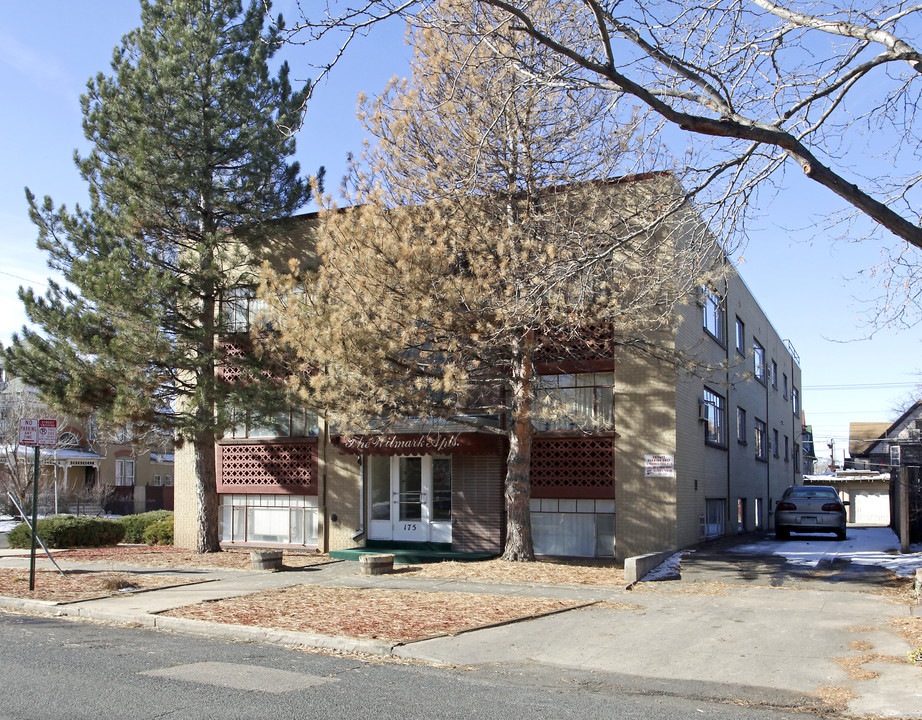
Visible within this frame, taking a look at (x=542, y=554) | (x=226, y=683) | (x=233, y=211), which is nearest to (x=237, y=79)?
(x=233, y=211)

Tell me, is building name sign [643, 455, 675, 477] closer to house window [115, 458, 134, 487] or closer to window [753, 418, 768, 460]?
window [753, 418, 768, 460]

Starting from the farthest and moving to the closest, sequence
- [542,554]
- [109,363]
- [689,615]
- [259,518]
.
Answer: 1. [259,518]
2. [542,554]
3. [109,363]
4. [689,615]

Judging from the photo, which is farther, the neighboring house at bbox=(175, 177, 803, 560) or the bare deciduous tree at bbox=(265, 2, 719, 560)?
the neighboring house at bbox=(175, 177, 803, 560)

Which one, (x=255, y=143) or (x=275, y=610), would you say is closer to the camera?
(x=275, y=610)

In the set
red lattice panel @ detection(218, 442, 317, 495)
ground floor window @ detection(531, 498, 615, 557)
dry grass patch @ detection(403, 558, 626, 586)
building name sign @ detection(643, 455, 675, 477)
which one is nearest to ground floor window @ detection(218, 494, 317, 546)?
red lattice panel @ detection(218, 442, 317, 495)

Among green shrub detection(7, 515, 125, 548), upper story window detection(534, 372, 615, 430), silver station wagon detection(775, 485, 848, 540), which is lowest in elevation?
green shrub detection(7, 515, 125, 548)

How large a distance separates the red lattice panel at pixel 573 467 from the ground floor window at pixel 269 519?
632 centimetres

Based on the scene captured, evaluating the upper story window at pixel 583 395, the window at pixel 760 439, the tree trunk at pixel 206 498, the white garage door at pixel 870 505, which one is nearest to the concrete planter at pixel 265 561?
the tree trunk at pixel 206 498

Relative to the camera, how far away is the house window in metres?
53.0

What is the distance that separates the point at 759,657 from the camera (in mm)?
8844

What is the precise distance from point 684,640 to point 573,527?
8699 mm

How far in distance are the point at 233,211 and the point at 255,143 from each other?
188cm

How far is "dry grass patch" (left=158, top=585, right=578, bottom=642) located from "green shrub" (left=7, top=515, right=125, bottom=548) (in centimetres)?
1082

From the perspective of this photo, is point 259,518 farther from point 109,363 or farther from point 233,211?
point 233,211
